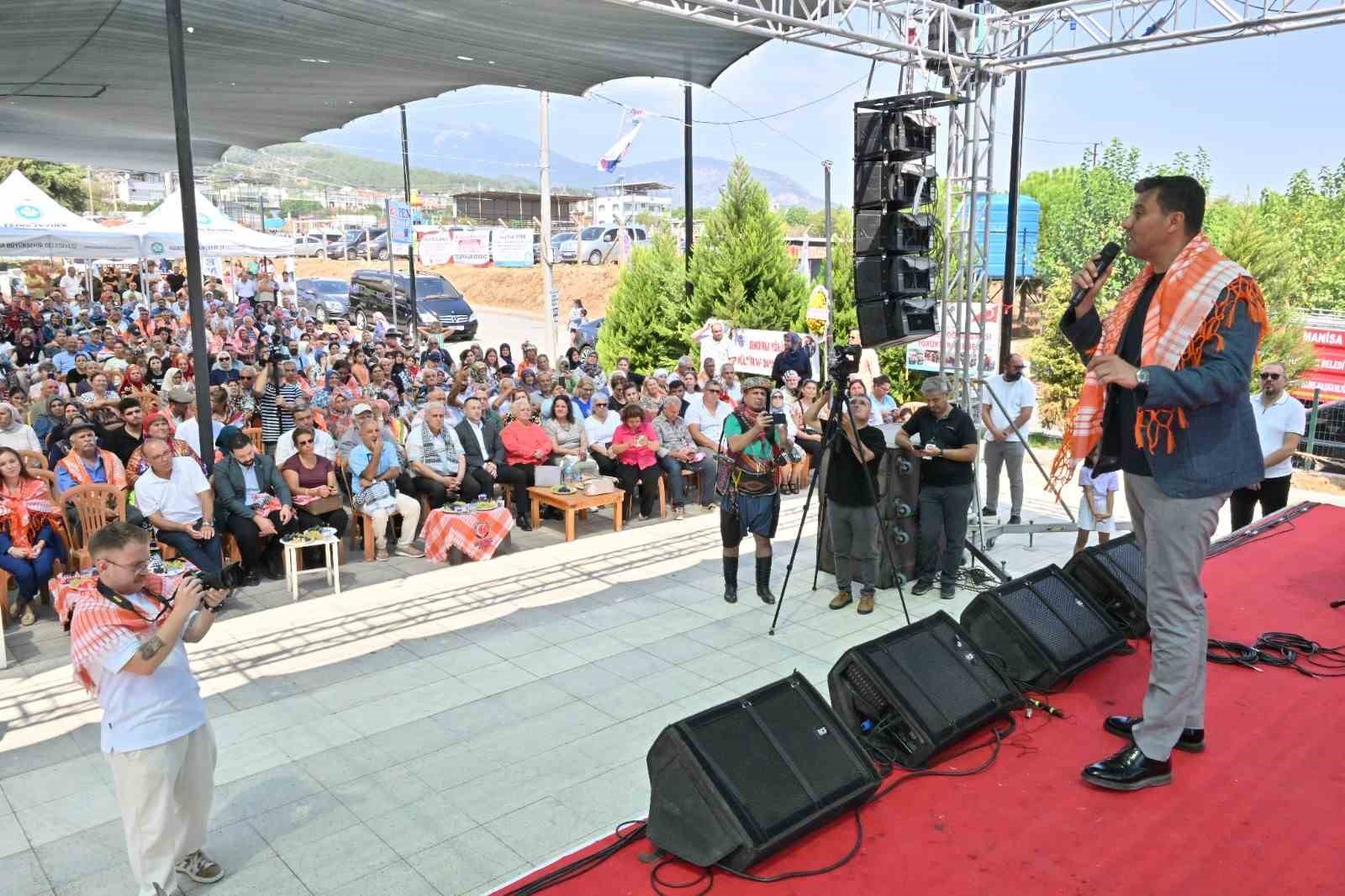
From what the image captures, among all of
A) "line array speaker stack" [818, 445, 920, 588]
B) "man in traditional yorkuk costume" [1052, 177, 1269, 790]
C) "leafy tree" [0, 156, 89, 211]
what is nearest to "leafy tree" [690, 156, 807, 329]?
"line array speaker stack" [818, 445, 920, 588]

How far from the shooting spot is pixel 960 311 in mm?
7215

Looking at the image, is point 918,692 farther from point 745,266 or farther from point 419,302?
point 419,302

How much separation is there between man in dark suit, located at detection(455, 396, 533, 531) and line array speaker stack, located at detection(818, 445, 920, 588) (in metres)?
2.76

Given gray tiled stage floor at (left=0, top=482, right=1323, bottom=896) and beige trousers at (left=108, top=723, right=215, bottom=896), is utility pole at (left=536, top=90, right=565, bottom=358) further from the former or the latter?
beige trousers at (left=108, top=723, right=215, bottom=896)

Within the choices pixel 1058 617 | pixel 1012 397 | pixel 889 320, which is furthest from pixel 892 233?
pixel 1058 617

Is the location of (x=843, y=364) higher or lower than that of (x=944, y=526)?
higher

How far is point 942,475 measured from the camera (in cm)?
613

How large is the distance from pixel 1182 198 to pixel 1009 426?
18.6 ft

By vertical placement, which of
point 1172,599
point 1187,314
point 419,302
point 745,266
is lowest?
point 1172,599

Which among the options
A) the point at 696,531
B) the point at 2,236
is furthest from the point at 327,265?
the point at 696,531

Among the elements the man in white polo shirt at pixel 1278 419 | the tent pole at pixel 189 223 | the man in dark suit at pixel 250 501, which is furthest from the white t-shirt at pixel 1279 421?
the tent pole at pixel 189 223

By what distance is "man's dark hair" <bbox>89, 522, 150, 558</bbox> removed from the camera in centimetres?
284

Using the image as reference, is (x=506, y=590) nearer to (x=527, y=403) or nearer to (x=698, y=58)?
(x=527, y=403)

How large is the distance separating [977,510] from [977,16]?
11.2ft
